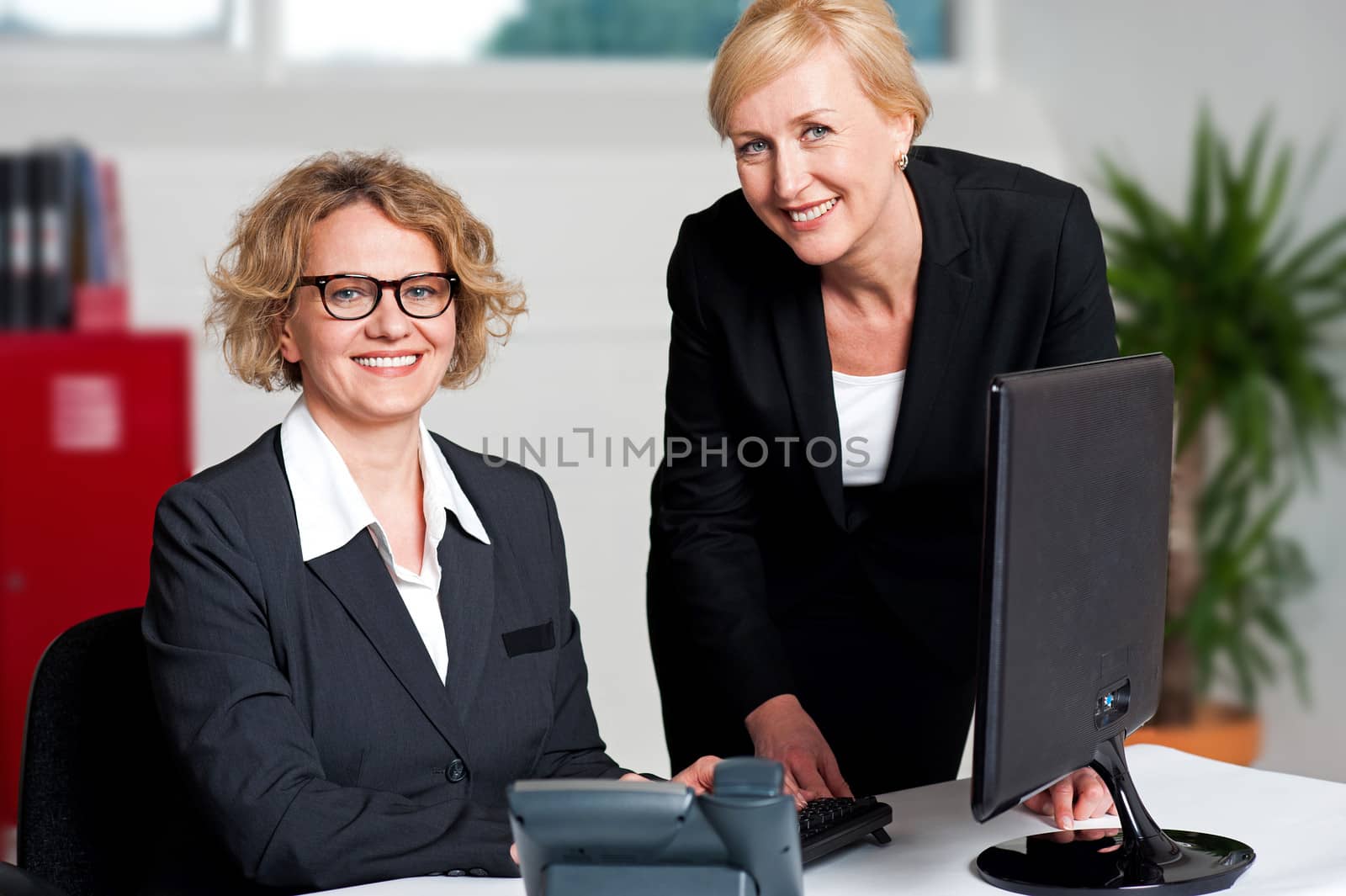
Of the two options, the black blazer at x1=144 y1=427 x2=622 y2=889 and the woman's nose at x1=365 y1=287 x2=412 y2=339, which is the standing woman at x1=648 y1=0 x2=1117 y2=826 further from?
the woman's nose at x1=365 y1=287 x2=412 y2=339

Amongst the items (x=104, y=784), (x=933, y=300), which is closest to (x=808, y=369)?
(x=933, y=300)

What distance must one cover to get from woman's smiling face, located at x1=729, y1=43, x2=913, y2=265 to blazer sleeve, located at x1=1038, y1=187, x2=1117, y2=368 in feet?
0.88

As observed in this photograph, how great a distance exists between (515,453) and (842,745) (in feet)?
6.66

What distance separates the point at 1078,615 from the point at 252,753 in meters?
0.85

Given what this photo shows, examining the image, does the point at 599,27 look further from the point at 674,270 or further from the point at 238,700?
the point at 238,700

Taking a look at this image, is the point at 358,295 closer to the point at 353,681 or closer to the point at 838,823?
the point at 353,681

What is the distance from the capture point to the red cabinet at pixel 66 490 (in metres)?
3.57

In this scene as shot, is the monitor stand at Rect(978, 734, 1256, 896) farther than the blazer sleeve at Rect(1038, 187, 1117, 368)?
No

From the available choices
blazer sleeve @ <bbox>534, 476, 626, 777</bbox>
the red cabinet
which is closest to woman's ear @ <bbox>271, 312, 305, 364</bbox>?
blazer sleeve @ <bbox>534, 476, 626, 777</bbox>

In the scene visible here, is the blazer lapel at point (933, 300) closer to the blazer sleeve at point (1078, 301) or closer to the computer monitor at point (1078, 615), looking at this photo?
the blazer sleeve at point (1078, 301)

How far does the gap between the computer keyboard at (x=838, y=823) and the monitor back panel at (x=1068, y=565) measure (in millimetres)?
243

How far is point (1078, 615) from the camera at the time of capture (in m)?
1.31

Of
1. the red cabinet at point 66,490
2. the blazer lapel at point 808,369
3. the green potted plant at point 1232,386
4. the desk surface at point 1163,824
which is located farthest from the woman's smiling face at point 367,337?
the green potted plant at point 1232,386

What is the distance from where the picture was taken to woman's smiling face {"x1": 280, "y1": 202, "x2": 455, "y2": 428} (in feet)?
5.71
